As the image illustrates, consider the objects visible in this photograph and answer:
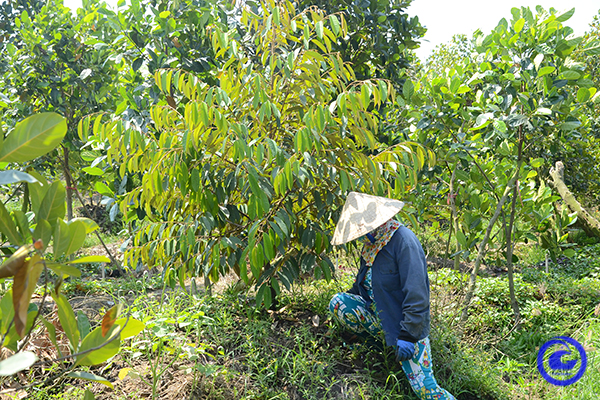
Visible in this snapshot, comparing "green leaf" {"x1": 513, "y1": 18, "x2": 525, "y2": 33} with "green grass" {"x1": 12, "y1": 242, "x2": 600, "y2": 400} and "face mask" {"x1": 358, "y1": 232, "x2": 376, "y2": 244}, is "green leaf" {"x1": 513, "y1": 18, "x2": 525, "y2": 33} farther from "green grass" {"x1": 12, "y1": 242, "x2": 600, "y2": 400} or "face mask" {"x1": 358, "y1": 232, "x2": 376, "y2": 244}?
"green grass" {"x1": 12, "y1": 242, "x2": 600, "y2": 400}

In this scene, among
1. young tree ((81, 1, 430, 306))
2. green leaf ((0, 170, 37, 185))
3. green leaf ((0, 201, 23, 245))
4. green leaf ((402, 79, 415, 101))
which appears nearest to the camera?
green leaf ((0, 170, 37, 185))

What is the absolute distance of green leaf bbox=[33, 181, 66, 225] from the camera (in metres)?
1.12

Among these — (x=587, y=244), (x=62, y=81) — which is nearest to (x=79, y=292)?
(x=62, y=81)

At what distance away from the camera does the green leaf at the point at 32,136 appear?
3.09 ft

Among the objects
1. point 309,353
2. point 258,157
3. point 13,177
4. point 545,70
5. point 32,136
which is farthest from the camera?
point 545,70

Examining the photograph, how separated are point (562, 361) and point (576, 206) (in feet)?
13.6

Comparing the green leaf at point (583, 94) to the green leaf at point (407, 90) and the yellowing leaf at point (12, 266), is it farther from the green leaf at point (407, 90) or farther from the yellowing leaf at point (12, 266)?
the yellowing leaf at point (12, 266)

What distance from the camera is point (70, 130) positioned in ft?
15.0

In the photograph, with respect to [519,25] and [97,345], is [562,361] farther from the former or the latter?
[97,345]

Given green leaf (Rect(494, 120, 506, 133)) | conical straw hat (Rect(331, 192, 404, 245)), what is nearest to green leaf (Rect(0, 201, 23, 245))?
conical straw hat (Rect(331, 192, 404, 245))

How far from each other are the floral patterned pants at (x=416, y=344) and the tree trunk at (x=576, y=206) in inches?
203

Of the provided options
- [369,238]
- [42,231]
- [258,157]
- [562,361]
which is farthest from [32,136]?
[562,361]

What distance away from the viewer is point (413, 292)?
7.86ft

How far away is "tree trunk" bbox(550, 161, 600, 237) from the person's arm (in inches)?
206
